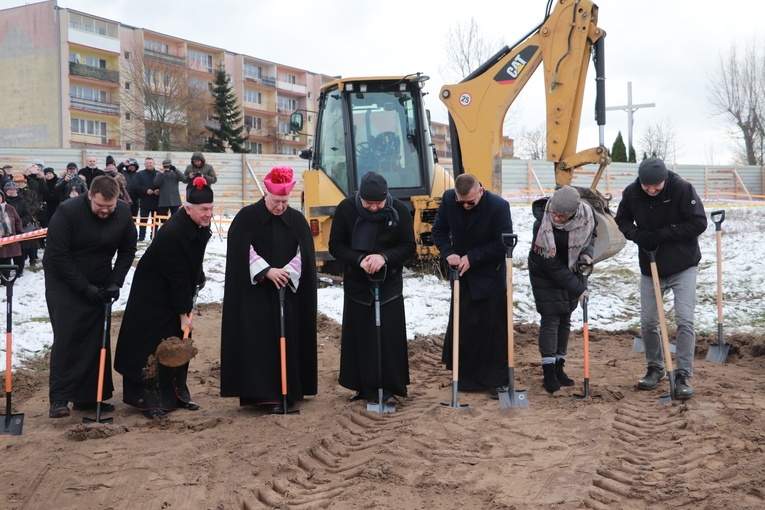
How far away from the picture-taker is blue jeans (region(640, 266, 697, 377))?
6879mm

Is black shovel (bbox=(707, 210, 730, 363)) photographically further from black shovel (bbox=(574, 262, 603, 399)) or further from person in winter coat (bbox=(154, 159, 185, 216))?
person in winter coat (bbox=(154, 159, 185, 216))

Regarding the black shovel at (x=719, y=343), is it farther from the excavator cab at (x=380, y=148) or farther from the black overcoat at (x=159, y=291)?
the black overcoat at (x=159, y=291)

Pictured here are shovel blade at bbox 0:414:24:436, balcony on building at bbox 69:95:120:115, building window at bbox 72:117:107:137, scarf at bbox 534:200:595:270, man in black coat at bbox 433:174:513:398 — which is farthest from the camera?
building window at bbox 72:117:107:137

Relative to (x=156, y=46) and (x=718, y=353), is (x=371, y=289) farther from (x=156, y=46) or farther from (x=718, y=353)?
(x=156, y=46)

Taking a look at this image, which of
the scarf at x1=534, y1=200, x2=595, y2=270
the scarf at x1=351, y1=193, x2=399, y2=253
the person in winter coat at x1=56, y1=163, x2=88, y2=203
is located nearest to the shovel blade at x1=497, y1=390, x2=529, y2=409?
the scarf at x1=534, y1=200, x2=595, y2=270

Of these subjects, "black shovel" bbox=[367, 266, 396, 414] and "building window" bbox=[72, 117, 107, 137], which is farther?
"building window" bbox=[72, 117, 107, 137]

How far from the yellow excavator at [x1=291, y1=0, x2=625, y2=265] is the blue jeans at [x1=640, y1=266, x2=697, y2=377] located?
3044 millimetres

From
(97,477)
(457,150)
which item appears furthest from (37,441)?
(457,150)

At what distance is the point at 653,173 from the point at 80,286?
498cm

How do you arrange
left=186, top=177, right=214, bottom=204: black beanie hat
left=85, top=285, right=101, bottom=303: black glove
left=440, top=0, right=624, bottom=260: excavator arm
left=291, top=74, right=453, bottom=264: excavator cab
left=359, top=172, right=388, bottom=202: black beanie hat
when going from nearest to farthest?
left=85, top=285, right=101, bottom=303: black glove
left=186, top=177, right=214, bottom=204: black beanie hat
left=359, top=172, right=388, bottom=202: black beanie hat
left=440, top=0, right=624, bottom=260: excavator arm
left=291, top=74, right=453, bottom=264: excavator cab

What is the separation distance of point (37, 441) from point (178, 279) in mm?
1676

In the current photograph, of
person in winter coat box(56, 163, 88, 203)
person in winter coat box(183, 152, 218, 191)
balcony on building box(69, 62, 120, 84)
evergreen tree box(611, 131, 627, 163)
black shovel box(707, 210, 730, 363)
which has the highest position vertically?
balcony on building box(69, 62, 120, 84)

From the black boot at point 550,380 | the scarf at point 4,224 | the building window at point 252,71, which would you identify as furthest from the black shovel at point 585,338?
the building window at point 252,71

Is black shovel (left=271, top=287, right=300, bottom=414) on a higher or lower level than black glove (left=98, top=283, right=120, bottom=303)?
lower
